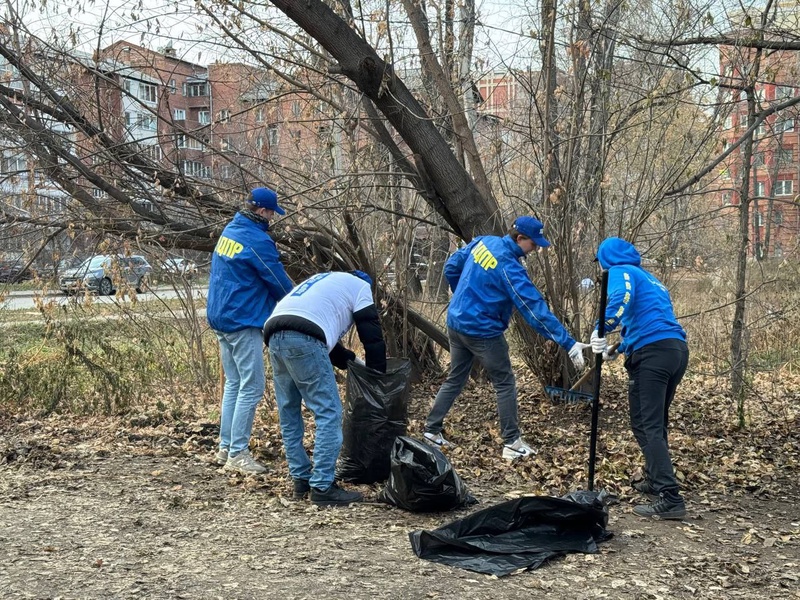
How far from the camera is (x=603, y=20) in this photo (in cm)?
658

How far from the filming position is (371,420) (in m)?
5.03

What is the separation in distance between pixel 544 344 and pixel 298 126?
10.5 ft

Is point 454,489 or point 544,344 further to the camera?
point 544,344

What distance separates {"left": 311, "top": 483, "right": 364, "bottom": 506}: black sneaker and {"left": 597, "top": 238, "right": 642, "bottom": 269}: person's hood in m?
1.99

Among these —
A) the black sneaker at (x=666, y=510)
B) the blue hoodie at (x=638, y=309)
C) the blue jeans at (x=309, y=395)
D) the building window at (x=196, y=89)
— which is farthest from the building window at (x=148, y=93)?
the black sneaker at (x=666, y=510)

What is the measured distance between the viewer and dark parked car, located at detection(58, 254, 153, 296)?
7047 millimetres

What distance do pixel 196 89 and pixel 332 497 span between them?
17.9 ft

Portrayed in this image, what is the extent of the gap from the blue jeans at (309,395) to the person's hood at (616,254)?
1.71m

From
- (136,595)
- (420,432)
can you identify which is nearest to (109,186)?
(420,432)

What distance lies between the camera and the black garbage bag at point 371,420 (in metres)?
5.00

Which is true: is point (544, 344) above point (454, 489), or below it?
above

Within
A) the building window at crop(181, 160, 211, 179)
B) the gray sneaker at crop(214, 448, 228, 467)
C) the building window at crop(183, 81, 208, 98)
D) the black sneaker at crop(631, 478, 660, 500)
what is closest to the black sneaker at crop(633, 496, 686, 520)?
the black sneaker at crop(631, 478, 660, 500)

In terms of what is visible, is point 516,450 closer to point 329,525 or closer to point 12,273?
point 329,525

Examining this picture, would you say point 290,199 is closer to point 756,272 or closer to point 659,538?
point 659,538
